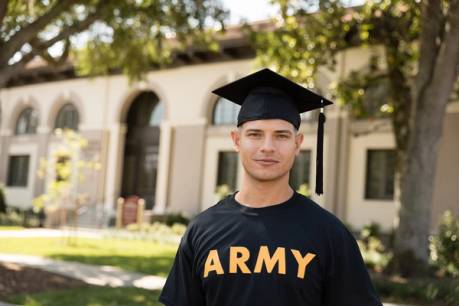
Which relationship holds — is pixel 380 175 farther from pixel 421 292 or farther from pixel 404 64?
pixel 421 292

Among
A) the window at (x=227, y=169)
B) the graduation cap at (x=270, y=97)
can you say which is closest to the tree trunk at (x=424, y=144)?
the graduation cap at (x=270, y=97)

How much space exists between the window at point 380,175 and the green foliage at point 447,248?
595 cm

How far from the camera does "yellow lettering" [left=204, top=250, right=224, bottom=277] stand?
7.87ft

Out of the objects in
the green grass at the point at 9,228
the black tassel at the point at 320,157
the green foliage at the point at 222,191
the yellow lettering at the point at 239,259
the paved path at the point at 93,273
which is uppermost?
the black tassel at the point at 320,157

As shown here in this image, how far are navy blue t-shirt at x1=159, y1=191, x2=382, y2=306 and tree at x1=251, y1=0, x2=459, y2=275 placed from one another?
30.7 feet

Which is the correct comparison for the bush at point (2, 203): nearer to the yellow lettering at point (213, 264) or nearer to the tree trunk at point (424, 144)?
the tree trunk at point (424, 144)

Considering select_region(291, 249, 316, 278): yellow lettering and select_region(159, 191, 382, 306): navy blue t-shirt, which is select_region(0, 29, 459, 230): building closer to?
select_region(159, 191, 382, 306): navy blue t-shirt

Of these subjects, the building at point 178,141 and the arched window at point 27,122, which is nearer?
the building at point 178,141

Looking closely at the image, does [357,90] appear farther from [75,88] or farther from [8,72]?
[75,88]

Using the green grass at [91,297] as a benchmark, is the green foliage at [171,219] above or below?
above

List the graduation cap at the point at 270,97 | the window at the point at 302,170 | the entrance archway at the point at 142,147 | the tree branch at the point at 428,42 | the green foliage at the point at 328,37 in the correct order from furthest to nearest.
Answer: the entrance archway at the point at 142,147, the window at the point at 302,170, the green foliage at the point at 328,37, the tree branch at the point at 428,42, the graduation cap at the point at 270,97

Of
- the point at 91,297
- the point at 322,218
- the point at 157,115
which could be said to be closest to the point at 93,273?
the point at 91,297

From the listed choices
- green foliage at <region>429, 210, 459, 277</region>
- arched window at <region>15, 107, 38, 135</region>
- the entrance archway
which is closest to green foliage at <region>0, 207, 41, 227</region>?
the entrance archway

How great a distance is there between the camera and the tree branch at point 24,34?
10242 millimetres
